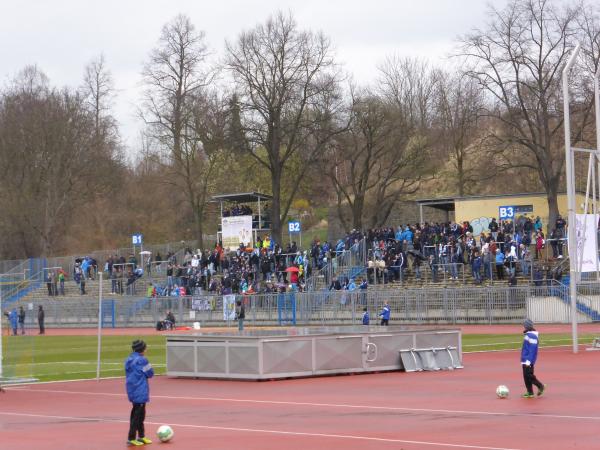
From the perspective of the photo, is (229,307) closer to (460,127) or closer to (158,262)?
(158,262)

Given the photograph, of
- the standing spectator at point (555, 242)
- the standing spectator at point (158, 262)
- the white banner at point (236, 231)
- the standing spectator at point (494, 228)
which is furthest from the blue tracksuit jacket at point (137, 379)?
the standing spectator at point (158, 262)

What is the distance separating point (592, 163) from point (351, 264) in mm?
30659

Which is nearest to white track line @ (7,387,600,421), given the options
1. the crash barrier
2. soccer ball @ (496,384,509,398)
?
soccer ball @ (496,384,509,398)

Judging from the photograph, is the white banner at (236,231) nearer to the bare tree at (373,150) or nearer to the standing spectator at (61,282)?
the bare tree at (373,150)

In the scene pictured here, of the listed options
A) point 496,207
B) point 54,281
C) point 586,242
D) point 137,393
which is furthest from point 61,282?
point 137,393

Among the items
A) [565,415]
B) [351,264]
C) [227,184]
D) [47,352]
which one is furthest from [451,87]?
[565,415]

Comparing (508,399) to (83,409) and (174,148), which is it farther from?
(174,148)

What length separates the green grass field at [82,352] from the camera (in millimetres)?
30547

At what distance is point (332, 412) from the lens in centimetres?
1934

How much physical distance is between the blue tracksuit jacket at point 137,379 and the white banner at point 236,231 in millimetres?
54536

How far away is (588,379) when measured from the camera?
80.6ft

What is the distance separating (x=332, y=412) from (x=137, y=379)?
459cm

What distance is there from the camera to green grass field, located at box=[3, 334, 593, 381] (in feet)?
100

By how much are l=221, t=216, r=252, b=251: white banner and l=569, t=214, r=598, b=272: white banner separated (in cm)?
3908
